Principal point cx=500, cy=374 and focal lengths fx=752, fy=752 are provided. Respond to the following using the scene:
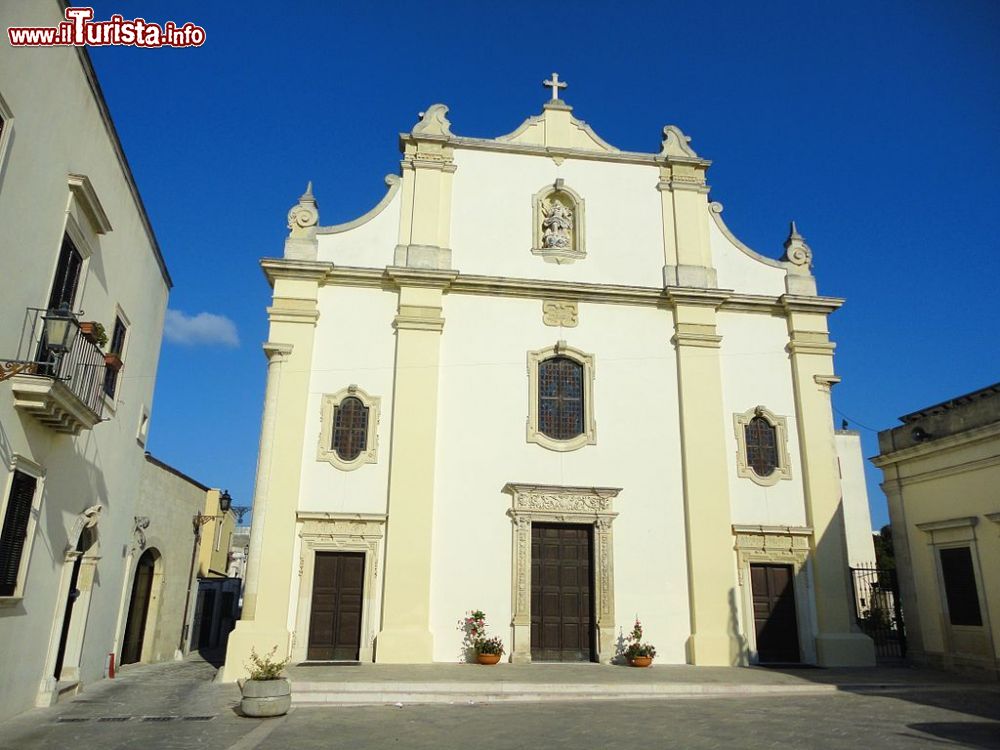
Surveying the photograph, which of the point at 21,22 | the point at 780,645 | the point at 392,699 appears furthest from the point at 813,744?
the point at 21,22

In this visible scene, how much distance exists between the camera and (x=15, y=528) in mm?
9156

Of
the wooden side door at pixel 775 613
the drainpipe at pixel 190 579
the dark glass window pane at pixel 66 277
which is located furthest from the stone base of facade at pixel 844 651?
the drainpipe at pixel 190 579

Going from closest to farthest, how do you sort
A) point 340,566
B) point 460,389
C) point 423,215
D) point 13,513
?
point 13,513 → point 340,566 → point 460,389 → point 423,215

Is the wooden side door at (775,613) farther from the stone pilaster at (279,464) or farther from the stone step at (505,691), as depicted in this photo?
the stone pilaster at (279,464)

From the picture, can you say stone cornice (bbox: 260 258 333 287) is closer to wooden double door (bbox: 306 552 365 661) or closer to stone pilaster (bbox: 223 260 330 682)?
stone pilaster (bbox: 223 260 330 682)

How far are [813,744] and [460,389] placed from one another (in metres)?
9.32

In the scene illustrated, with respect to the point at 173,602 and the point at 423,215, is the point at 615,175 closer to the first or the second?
the point at 423,215

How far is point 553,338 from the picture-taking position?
53.7 ft

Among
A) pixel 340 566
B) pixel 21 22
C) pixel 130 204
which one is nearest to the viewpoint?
pixel 21 22

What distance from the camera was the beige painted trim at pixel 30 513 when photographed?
8672mm

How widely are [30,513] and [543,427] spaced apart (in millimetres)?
9319

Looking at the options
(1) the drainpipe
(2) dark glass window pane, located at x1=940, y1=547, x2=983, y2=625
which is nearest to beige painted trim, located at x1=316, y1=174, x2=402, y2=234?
(1) the drainpipe

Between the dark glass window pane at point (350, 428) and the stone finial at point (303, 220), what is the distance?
3794mm

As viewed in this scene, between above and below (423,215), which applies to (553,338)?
below
